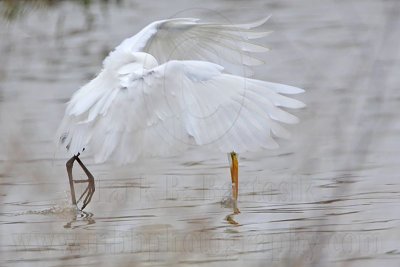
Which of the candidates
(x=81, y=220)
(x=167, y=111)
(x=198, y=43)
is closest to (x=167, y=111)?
→ (x=167, y=111)

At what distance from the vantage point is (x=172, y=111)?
6965 mm

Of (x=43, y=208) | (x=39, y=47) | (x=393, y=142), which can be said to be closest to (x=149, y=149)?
(x=43, y=208)

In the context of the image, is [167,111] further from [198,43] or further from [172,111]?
[198,43]

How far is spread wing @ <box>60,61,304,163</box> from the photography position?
6816 mm

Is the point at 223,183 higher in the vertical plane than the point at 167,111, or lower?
lower

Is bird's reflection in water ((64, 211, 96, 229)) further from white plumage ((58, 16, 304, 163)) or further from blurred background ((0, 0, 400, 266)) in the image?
white plumage ((58, 16, 304, 163))

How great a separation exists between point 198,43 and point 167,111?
1.21 m

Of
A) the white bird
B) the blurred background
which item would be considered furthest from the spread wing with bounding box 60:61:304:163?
the blurred background

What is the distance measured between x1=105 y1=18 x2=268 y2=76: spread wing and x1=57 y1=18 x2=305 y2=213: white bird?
0.42 m

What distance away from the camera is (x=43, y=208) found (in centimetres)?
774

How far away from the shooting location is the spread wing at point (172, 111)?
682 cm

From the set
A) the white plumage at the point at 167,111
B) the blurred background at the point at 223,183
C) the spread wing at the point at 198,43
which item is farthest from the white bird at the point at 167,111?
the spread wing at the point at 198,43

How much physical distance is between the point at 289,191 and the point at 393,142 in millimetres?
1567

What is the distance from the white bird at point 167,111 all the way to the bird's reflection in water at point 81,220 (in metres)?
0.43
